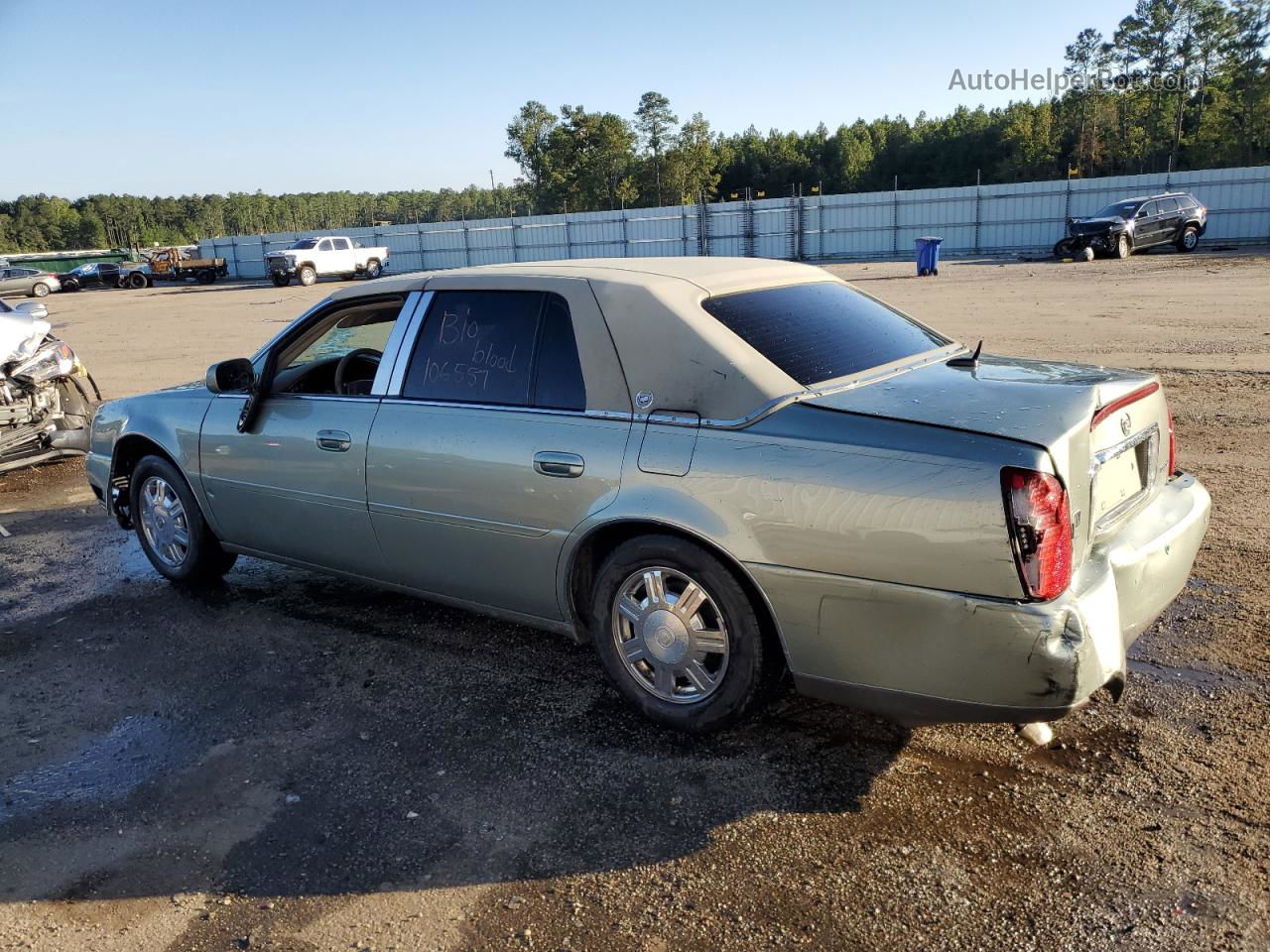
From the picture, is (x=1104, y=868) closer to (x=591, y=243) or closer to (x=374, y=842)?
(x=374, y=842)

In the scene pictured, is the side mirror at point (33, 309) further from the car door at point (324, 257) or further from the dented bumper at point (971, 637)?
the car door at point (324, 257)

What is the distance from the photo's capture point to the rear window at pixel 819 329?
3.55 metres

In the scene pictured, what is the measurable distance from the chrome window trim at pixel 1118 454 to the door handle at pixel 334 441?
3007 millimetres

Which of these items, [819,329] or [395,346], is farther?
[395,346]

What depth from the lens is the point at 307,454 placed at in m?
4.56

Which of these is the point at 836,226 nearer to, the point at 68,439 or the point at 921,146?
the point at 68,439

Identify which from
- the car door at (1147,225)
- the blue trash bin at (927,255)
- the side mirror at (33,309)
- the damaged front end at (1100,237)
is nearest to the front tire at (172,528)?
the side mirror at (33,309)

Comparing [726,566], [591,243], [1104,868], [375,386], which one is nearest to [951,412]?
[726,566]

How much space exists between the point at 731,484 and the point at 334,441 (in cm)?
209

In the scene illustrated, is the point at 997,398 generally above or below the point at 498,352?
below

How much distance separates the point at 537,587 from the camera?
385 cm

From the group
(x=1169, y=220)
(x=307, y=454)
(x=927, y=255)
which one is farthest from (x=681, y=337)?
(x=1169, y=220)

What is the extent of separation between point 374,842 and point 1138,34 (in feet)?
290

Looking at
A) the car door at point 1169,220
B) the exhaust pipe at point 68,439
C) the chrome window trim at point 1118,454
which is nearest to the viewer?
the chrome window trim at point 1118,454
